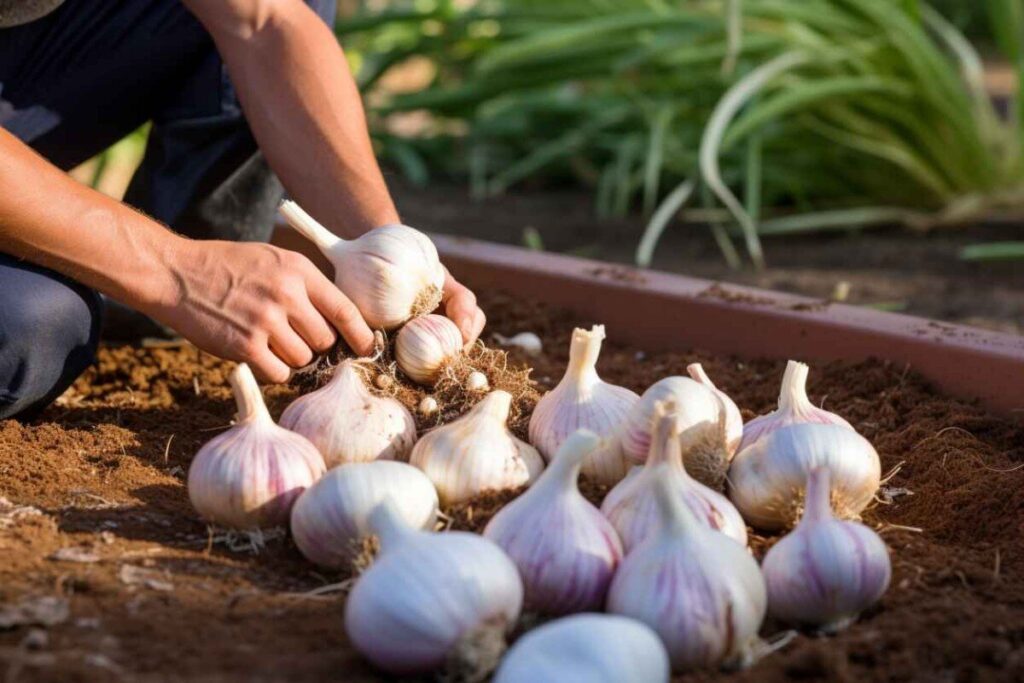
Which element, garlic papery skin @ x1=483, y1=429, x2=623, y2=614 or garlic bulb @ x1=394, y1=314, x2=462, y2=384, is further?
garlic bulb @ x1=394, y1=314, x2=462, y2=384

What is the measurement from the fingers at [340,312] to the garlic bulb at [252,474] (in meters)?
0.20

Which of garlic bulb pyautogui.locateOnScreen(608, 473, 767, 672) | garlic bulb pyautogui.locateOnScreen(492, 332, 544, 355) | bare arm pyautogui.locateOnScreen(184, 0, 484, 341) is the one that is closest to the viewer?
garlic bulb pyautogui.locateOnScreen(608, 473, 767, 672)

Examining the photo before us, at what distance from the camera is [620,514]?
136 cm

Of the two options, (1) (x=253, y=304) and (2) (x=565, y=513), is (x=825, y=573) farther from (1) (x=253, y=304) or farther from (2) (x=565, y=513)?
(1) (x=253, y=304)

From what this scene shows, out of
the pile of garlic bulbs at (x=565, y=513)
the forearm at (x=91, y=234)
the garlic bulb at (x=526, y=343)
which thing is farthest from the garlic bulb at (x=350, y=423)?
the garlic bulb at (x=526, y=343)

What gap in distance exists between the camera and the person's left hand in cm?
180

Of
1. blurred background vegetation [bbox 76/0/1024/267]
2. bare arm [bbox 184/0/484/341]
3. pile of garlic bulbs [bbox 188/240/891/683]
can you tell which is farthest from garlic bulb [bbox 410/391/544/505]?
blurred background vegetation [bbox 76/0/1024/267]

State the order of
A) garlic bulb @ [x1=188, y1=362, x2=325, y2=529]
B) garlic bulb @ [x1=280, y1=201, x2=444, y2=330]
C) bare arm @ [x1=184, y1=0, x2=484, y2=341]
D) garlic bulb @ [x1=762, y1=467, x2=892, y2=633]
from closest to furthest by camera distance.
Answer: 1. garlic bulb @ [x1=762, y1=467, x2=892, y2=633]
2. garlic bulb @ [x1=188, y1=362, x2=325, y2=529]
3. garlic bulb @ [x1=280, y1=201, x2=444, y2=330]
4. bare arm @ [x1=184, y1=0, x2=484, y2=341]

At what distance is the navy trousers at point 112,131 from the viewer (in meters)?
1.86

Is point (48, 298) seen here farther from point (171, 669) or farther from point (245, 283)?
point (171, 669)

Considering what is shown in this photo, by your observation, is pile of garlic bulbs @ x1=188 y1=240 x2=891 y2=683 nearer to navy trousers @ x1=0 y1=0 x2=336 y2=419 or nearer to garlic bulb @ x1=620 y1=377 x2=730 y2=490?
garlic bulb @ x1=620 y1=377 x2=730 y2=490

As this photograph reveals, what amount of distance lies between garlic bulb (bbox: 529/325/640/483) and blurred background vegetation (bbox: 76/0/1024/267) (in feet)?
4.57

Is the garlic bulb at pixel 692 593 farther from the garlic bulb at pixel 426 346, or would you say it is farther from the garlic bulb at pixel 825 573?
the garlic bulb at pixel 426 346

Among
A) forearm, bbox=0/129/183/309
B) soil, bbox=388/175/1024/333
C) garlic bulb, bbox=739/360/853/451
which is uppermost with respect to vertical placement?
forearm, bbox=0/129/183/309
